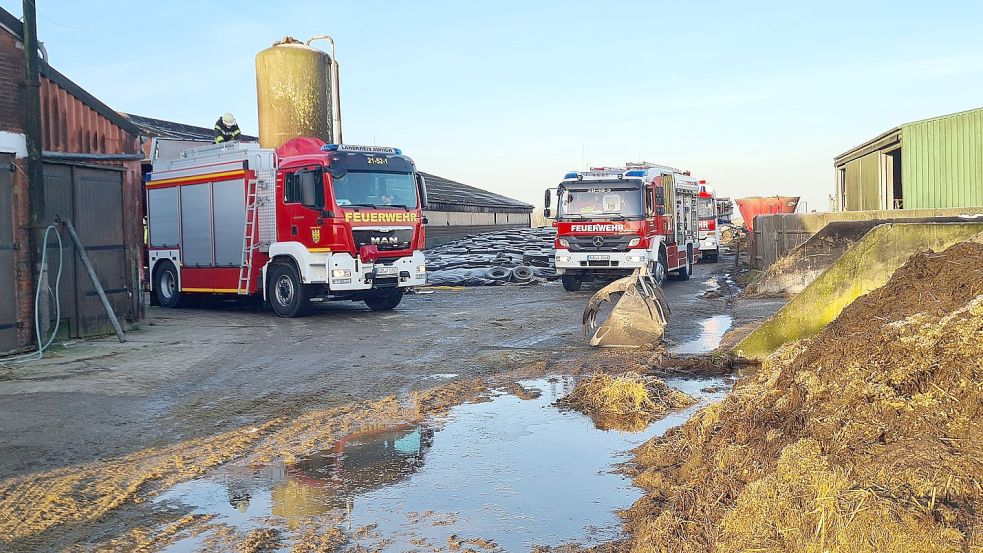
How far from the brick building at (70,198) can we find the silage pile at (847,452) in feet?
29.7

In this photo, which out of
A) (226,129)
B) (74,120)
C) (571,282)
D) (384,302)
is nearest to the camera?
(74,120)

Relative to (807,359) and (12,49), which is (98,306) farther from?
(807,359)

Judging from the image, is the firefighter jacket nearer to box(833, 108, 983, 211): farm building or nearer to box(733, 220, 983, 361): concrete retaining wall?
box(733, 220, 983, 361): concrete retaining wall

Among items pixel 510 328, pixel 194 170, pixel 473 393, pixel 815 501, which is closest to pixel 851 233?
pixel 510 328

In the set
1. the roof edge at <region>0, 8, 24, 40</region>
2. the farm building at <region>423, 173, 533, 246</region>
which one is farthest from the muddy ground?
the farm building at <region>423, 173, 533, 246</region>

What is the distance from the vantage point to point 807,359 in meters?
6.74

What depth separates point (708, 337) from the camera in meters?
12.5

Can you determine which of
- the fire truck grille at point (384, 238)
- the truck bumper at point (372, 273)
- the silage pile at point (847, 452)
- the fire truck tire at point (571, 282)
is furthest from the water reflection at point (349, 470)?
the fire truck tire at point (571, 282)

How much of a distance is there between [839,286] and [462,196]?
33.7 m

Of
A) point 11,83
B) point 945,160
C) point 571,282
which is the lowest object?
point 571,282

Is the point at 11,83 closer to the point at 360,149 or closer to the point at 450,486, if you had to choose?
the point at 360,149

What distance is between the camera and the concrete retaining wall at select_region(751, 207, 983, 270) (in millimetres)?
19547

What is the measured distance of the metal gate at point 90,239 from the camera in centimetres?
1269

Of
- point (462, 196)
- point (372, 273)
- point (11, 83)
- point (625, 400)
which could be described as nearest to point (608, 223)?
point (372, 273)
